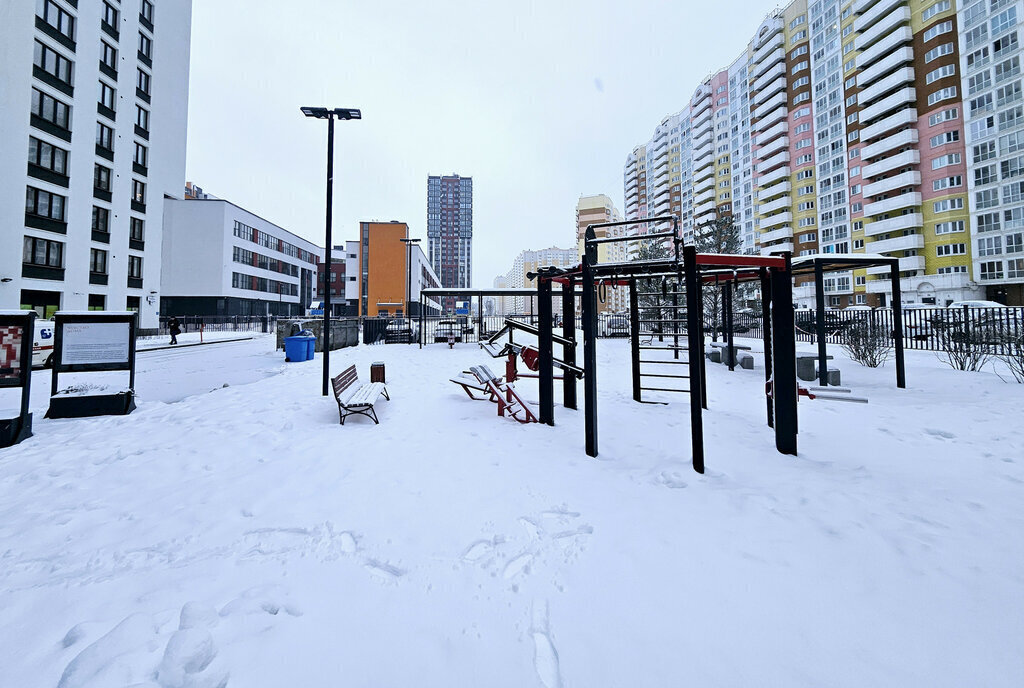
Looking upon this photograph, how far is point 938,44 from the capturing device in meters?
44.3

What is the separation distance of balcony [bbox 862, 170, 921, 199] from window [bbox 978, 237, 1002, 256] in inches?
370

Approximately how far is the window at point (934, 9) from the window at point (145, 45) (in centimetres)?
7856

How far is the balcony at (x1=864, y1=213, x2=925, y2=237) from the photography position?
45.0 m

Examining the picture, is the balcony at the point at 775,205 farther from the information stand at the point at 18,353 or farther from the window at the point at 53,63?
the window at the point at 53,63

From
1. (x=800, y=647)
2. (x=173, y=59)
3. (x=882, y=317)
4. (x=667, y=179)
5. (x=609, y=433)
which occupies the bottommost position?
(x=800, y=647)

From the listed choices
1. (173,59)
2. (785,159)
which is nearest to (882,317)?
(173,59)

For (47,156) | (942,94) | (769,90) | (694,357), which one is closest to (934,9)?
(942,94)

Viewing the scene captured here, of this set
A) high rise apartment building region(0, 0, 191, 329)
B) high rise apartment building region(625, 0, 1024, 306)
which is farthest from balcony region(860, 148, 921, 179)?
high rise apartment building region(0, 0, 191, 329)

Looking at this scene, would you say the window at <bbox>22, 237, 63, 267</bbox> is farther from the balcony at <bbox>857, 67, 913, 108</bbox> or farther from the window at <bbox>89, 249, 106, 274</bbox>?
the balcony at <bbox>857, 67, 913, 108</bbox>

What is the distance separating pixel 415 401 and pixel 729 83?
100 metres

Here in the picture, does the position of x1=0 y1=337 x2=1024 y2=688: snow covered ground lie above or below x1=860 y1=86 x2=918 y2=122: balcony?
below

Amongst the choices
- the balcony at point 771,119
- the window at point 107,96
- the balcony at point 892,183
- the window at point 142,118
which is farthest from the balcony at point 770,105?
the window at point 107,96

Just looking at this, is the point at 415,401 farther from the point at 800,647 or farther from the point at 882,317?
the point at 882,317

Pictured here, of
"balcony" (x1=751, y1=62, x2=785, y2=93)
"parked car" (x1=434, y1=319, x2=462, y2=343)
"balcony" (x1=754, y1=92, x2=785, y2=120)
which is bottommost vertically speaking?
"parked car" (x1=434, y1=319, x2=462, y2=343)
